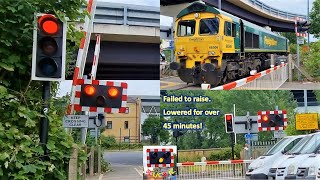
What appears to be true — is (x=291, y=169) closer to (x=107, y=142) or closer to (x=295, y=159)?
(x=295, y=159)

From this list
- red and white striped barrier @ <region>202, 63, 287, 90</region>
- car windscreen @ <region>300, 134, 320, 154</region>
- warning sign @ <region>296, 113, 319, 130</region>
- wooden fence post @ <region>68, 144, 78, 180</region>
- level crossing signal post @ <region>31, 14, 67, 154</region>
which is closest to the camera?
level crossing signal post @ <region>31, 14, 67, 154</region>

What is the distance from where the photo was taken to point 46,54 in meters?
4.58

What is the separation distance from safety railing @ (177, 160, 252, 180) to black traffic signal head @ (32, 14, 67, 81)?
1212 cm

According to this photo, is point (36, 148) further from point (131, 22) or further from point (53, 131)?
point (131, 22)

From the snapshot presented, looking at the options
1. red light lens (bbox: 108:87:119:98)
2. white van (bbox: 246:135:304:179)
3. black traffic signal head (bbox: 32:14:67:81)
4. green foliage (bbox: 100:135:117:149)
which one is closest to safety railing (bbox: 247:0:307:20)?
white van (bbox: 246:135:304:179)

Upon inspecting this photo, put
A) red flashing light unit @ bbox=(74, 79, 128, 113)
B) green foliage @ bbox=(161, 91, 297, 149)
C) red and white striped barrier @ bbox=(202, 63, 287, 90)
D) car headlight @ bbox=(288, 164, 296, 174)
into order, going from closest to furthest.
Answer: red flashing light unit @ bbox=(74, 79, 128, 113) → car headlight @ bbox=(288, 164, 296, 174) → red and white striped barrier @ bbox=(202, 63, 287, 90) → green foliage @ bbox=(161, 91, 297, 149)

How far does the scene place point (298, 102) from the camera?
19.0 metres

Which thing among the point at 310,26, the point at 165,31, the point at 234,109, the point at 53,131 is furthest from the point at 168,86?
the point at 53,131

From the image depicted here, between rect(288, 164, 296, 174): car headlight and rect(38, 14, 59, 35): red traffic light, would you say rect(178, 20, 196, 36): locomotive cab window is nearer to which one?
rect(288, 164, 296, 174): car headlight

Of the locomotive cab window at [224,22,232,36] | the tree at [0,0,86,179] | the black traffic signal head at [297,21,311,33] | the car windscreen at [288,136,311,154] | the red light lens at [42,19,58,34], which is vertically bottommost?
the car windscreen at [288,136,311,154]

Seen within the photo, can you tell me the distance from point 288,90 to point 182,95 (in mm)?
4002

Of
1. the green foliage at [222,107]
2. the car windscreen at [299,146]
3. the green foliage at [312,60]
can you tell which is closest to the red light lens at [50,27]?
the car windscreen at [299,146]

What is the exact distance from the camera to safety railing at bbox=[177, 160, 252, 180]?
16516 mm

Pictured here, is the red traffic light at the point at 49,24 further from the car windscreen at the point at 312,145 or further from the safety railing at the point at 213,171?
the safety railing at the point at 213,171
